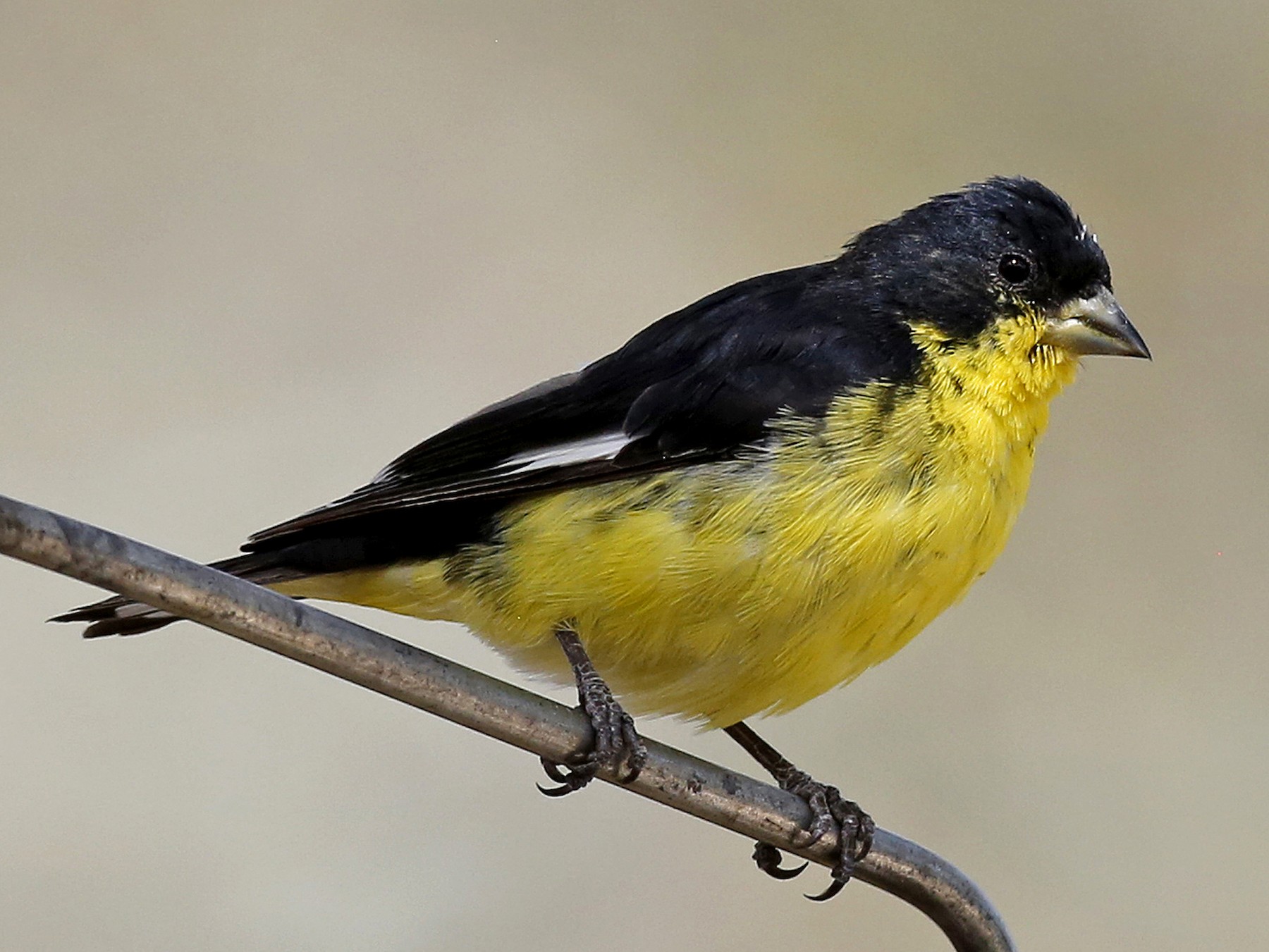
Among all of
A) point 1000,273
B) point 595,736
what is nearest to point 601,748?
point 595,736

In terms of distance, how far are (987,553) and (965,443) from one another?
123mm

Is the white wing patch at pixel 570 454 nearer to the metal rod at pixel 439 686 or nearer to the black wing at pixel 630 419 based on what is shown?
the black wing at pixel 630 419

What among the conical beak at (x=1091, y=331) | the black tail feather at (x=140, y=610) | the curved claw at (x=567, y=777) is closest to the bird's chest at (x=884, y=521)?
the conical beak at (x=1091, y=331)

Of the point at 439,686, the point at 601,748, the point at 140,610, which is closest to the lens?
the point at 439,686

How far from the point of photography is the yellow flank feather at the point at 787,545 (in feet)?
5.73

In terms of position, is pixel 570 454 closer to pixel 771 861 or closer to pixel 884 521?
pixel 884 521

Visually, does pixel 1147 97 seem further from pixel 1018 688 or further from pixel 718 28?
pixel 1018 688

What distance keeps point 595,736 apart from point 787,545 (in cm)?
26

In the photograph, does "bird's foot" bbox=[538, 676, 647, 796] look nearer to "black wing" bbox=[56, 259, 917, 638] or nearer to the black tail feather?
"black wing" bbox=[56, 259, 917, 638]

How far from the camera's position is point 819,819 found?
1.98 meters

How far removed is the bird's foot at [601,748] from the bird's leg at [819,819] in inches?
8.5

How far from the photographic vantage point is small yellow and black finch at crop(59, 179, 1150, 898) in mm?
1759

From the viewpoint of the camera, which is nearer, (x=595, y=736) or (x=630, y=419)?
(x=595, y=736)

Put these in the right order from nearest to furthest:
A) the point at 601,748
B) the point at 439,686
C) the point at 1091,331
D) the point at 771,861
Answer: the point at 439,686 < the point at 601,748 < the point at 1091,331 < the point at 771,861
